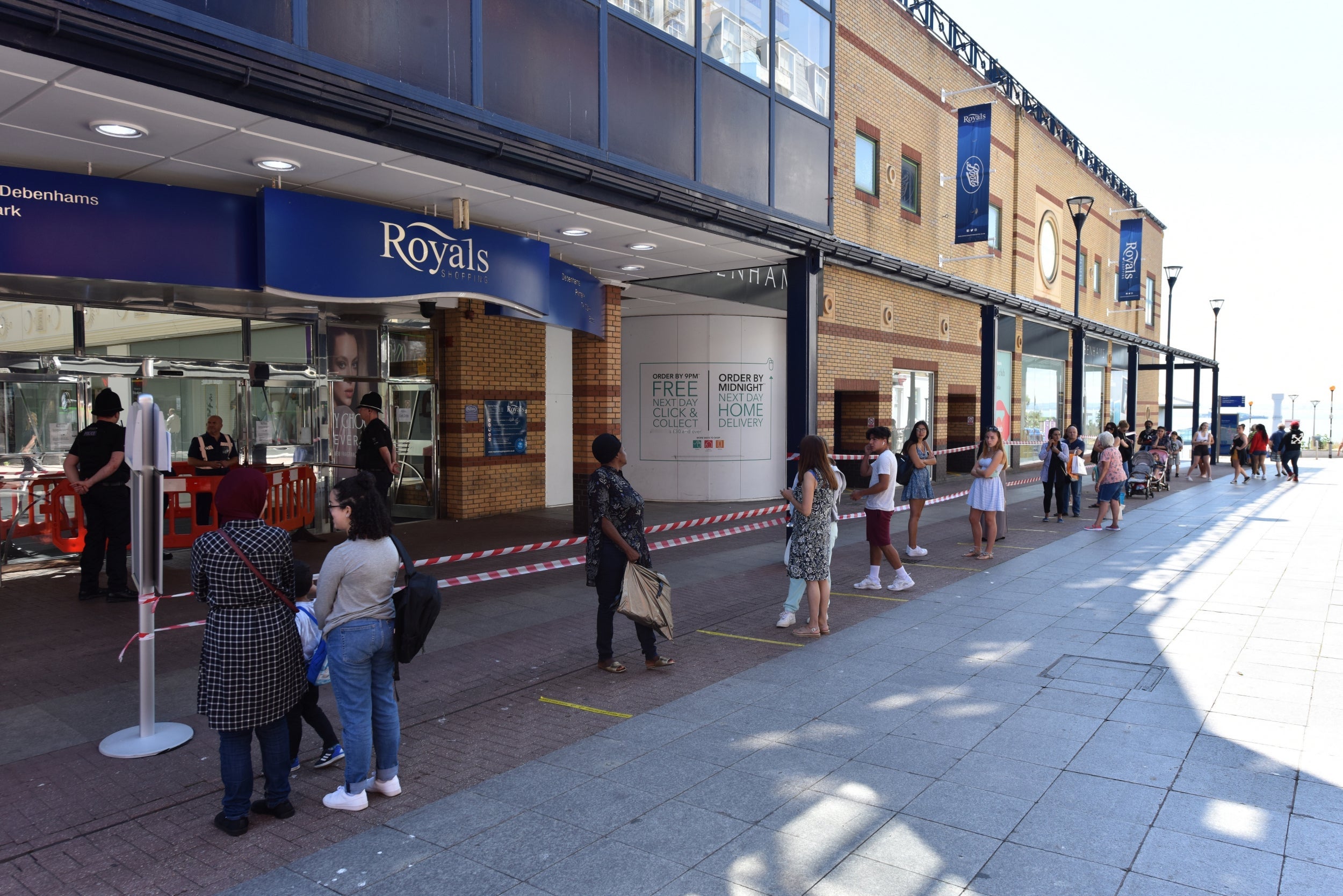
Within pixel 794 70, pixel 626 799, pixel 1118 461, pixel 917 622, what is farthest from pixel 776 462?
pixel 626 799

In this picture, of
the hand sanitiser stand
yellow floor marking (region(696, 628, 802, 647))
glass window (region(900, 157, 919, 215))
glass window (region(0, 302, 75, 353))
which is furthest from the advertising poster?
the hand sanitiser stand

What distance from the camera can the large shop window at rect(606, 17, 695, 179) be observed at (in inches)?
337

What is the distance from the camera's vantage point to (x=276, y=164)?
7.06 m

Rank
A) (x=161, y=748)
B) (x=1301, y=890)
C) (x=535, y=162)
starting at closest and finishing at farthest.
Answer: (x=1301, y=890) < (x=161, y=748) < (x=535, y=162)

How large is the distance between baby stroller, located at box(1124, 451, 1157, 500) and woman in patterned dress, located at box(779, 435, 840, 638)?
14011 mm

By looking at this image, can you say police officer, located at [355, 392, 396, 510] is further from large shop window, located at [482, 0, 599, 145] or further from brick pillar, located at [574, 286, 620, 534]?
large shop window, located at [482, 0, 599, 145]

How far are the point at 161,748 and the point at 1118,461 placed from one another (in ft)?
43.5

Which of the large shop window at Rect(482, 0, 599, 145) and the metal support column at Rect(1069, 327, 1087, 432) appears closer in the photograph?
the large shop window at Rect(482, 0, 599, 145)

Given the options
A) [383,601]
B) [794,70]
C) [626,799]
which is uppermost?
[794,70]

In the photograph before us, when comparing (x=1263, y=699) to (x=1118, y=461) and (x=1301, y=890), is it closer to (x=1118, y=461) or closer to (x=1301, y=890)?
(x=1301, y=890)

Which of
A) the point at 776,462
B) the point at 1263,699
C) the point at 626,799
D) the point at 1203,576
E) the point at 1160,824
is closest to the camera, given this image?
the point at 1160,824

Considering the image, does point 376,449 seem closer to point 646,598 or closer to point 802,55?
point 646,598

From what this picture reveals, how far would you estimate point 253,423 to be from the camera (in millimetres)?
11414

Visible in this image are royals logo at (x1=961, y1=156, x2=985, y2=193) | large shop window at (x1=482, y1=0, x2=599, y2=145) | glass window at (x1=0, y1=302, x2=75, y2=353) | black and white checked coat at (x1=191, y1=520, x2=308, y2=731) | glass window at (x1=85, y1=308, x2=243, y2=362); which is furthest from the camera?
royals logo at (x1=961, y1=156, x2=985, y2=193)
